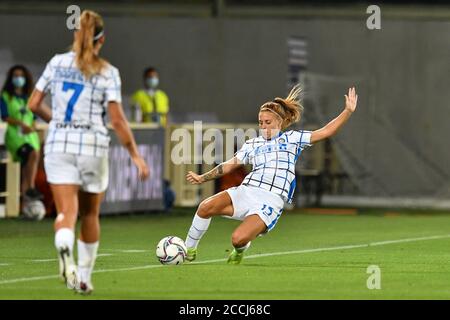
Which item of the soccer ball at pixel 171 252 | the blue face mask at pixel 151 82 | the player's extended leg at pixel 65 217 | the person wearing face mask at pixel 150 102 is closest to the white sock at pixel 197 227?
the soccer ball at pixel 171 252

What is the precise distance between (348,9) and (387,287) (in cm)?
1572

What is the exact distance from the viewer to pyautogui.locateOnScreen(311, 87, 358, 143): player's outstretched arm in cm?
1442

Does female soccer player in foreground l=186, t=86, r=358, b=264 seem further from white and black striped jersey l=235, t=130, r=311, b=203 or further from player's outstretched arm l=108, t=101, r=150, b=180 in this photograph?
player's outstretched arm l=108, t=101, r=150, b=180

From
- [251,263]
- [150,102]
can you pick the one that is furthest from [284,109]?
[150,102]

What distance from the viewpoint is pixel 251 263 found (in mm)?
A: 16016

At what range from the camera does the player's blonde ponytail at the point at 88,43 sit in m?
12.1

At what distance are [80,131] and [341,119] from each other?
3.19 metres

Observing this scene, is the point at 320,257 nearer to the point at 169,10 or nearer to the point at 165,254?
the point at 165,254

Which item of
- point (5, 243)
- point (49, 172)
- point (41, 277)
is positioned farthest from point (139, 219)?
point (49, 172)

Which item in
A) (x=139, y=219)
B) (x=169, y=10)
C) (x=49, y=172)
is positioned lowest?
(x=139, y=219)

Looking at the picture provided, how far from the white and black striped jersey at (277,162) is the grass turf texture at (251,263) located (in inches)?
32.9

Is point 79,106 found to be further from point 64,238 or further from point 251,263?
point 251,263

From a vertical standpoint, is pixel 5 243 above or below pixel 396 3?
below
